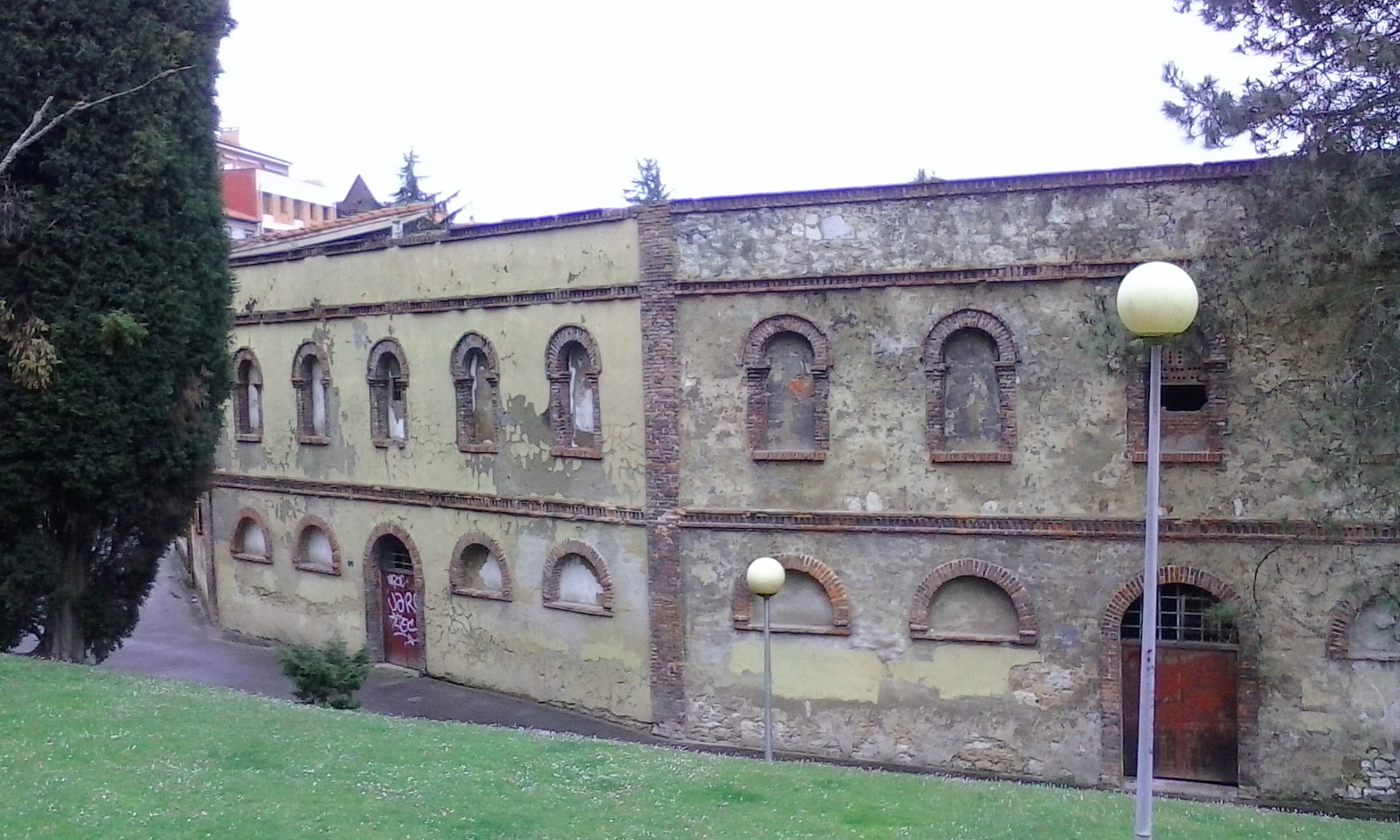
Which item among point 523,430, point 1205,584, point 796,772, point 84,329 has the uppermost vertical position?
point 84,329

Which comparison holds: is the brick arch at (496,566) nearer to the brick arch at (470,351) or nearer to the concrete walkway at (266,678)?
the concrete walkway at (266,678)

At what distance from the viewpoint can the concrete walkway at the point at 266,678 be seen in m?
17.9

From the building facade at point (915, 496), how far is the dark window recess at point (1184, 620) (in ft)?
0.12

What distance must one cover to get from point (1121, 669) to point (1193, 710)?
101 cm

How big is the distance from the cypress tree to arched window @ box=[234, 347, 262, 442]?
23.5 feet

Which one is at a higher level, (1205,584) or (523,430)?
(523,430)

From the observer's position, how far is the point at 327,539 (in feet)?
73.4

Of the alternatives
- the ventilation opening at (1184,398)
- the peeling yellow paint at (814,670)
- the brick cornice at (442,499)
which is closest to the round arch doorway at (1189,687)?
the ventilation opening at (1184,398)

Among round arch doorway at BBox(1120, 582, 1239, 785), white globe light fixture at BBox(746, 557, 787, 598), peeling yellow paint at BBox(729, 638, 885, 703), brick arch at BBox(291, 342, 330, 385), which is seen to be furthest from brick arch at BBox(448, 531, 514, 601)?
round arch doorway at BBox(1120, 582, 1239, 785)

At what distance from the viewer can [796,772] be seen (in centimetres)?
1129

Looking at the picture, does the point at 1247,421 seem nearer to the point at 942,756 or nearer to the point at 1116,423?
the point at 1116,423

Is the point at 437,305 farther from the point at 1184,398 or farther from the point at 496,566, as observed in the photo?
the point at 1184,398

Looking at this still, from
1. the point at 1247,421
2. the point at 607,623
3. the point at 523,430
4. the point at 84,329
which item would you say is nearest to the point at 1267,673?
the point at 1247,421

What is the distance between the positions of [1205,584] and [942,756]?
4.02 m
